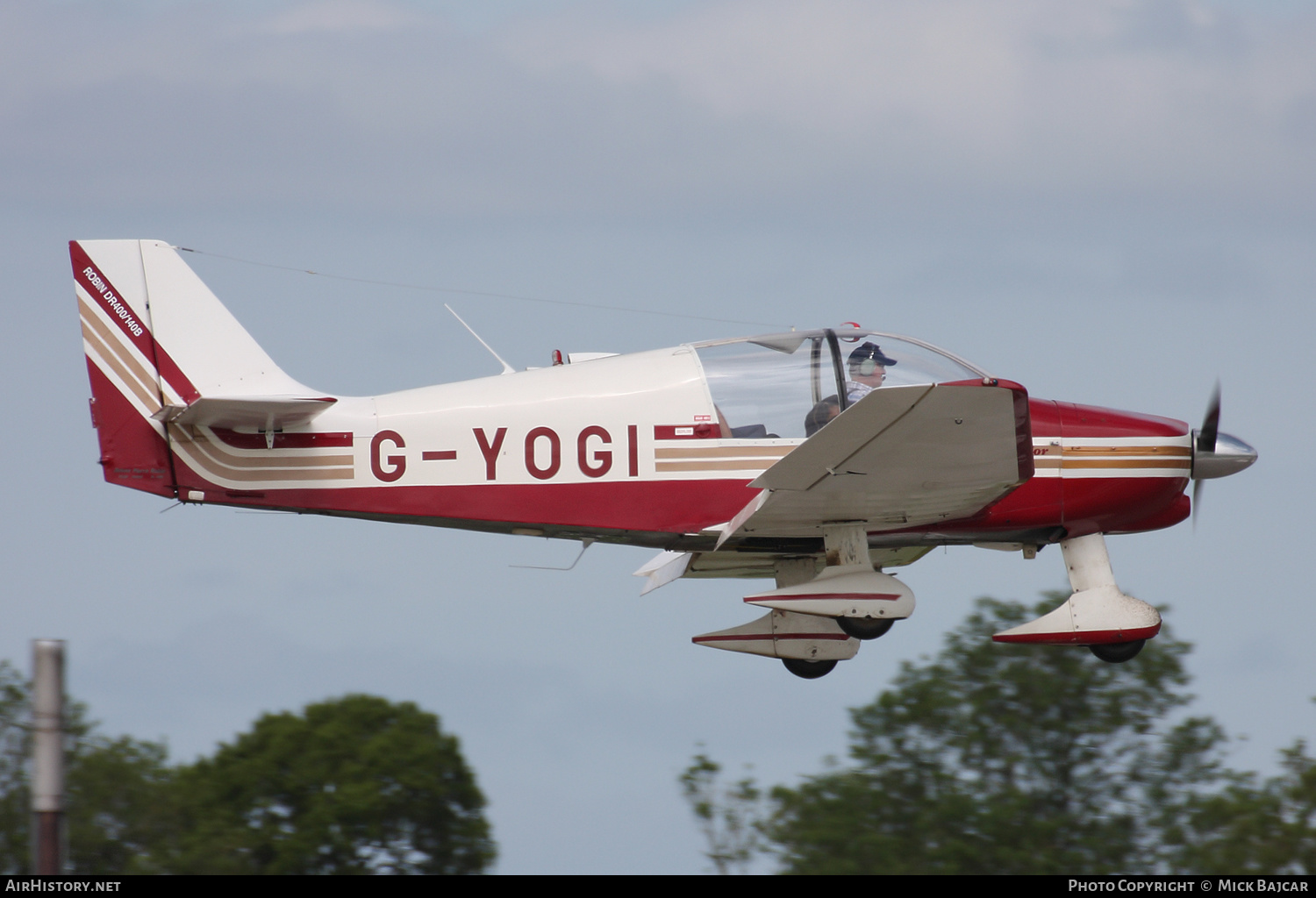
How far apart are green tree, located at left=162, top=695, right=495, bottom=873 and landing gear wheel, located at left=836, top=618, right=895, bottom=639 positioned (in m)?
6.87

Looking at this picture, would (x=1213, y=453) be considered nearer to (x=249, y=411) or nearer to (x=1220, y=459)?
(x=1220, y=459)

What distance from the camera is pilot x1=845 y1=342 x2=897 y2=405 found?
1002 centimetres

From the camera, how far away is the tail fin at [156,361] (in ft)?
33.1

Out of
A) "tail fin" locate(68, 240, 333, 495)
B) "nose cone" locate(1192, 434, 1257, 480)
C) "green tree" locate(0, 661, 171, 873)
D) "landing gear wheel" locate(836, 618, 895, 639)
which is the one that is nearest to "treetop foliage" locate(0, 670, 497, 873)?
"green tree" locate(0, 661, 171, 873)

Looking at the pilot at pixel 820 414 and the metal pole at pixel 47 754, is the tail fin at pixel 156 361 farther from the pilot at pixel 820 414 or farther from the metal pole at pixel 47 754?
the metal pole at pixel 47 754

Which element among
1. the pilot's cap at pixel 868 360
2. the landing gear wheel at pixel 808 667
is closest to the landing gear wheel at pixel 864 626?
the landing gear wheel at pixel 808 667

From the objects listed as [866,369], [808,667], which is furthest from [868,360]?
[808,667]

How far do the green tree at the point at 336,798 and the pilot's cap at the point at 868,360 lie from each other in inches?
306

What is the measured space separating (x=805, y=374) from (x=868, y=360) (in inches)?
17.8

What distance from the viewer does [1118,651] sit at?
33.7ft

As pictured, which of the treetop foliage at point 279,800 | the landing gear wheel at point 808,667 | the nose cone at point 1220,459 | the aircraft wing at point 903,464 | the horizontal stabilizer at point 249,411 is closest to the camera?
the aircraft wing at point 903,464

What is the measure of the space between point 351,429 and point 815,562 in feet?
12.0

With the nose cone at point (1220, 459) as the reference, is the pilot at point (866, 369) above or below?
→ above
